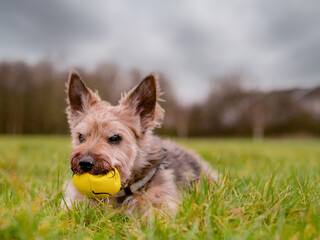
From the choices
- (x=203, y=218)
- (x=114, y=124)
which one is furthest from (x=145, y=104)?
(x=203, y=218)

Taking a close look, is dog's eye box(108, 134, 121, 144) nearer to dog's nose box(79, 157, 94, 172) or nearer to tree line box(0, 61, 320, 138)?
dog's nose box(79, 157, 94, 172)

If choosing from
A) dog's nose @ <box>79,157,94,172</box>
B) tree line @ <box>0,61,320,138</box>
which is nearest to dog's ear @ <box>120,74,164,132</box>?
dog's nose @ <box>79,157,94,172</box>

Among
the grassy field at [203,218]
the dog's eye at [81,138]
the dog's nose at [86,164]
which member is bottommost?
the grassy field at [203,218]

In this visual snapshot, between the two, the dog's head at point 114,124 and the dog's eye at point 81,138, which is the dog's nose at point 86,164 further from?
the dog's eye at point 81,138

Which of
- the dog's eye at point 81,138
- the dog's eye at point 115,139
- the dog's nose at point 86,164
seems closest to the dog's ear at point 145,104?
the dog's eye at point 115,139

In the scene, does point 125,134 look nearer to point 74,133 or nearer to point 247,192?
point 74,133

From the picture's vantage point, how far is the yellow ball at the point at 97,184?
2.96 m

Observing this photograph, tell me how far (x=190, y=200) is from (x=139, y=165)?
4.60 feet

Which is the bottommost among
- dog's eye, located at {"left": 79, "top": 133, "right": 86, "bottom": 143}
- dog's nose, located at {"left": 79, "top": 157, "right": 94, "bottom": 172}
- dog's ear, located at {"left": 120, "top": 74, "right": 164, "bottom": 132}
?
dog's nose, located at {"left": 79, "top": 157, "right": 94, "bottom": 172}

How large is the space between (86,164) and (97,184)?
0.96 ft

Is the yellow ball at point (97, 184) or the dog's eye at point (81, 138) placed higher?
the dog's eye at point (81, 138)

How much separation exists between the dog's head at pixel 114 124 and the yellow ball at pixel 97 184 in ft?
0.57

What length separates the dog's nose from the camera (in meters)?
3.04

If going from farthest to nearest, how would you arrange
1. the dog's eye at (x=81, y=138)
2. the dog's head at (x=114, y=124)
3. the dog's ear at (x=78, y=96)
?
the dog's ear at (x=78, y=96), the dog's eye at (x=81, y=138), the dog's head at (x=114, y=124)
